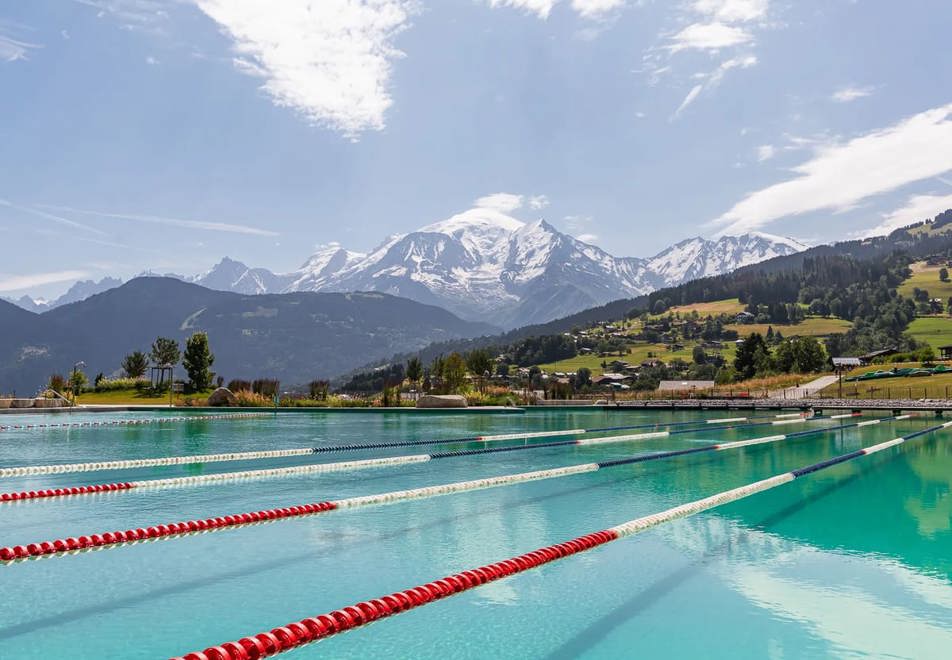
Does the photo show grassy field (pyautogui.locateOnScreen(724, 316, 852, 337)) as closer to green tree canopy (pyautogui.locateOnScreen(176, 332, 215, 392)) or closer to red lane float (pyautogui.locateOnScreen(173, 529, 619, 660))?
green tree canopy (pyautogui.locateOnScreen(176, 332, 215, 392))

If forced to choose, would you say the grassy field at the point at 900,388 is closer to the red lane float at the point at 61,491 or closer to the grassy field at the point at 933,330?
the grassy field at the point at 933,330

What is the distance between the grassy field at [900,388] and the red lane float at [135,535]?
65179 mm

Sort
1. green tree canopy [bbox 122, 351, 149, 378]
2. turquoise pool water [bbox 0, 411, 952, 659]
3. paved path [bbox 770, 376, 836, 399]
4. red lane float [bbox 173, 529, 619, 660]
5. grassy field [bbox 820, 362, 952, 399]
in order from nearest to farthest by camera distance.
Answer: red lane float [bbox 173, 529, 619, 660] → turquoise pool water [bbox 0, 411, 952, 659] → grassy field [bbox 820, 362, 952, 399] → green tree canopy [bbox 122, 351, 149, 378] → paved path [bbox 770, 376, 836, 399]

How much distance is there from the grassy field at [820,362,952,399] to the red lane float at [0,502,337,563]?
65179mm

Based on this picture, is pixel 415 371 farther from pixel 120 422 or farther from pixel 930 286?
pixel 930 286

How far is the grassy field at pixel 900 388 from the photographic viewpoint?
210 ft

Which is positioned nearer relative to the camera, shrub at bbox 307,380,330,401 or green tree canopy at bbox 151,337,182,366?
shrub at bbox 307,380,330,401

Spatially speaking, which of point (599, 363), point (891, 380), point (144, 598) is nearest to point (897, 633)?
point (144, 598)

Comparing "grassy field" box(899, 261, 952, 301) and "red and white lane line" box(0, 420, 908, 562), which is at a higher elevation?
"grassy field" box(899, 261, 952, 301)

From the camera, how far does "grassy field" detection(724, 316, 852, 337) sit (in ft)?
512

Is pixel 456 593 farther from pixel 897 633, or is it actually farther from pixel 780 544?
pixel 780 544

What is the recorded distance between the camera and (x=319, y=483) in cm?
1664

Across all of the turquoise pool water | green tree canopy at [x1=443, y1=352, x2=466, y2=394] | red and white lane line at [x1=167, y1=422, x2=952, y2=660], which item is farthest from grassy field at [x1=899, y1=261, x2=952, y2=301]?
red and white lane line at [x1=167, y1=422, x2=952, y2=660]

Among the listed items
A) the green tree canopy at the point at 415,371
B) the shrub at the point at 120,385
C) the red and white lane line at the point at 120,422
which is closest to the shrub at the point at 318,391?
the green tree canopy at the point at 415,371
